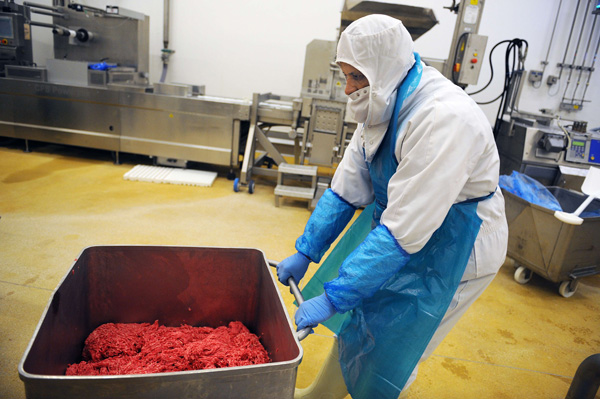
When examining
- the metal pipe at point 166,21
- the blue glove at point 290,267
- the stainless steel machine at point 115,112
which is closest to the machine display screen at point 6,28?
the stainless steel machine at point 115,112

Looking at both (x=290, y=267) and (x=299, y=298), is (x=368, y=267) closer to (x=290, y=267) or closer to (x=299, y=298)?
(x=299, y=298)

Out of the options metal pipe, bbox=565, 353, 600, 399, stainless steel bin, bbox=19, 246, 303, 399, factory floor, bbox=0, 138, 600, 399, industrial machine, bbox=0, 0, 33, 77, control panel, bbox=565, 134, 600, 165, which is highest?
industrial machine, bbox=0, 0, 33, 77

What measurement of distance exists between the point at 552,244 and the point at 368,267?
6.60ft

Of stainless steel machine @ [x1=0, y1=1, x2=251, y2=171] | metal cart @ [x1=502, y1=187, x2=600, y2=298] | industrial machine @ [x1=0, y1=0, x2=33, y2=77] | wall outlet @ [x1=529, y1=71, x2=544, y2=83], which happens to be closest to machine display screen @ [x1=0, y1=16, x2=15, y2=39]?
industrial machine @ [x1=0, y1=0, x2=33, y2=77]

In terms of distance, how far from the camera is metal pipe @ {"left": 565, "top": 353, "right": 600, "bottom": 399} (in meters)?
1.19

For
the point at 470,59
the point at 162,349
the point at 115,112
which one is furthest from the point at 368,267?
the point at 115,112

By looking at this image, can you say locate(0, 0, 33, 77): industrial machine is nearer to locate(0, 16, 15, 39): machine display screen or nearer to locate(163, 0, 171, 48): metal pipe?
locate(0, 16, 15, 39): machine display screen

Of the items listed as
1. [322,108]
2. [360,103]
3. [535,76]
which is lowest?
[322,108]

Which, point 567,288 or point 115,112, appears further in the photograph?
point 115,112

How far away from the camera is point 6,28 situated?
3922 millimetres

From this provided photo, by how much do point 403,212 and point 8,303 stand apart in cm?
193

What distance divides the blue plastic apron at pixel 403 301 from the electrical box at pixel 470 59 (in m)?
2.35

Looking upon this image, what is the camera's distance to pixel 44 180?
138 inches

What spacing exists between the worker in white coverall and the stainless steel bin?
5.4 inches
